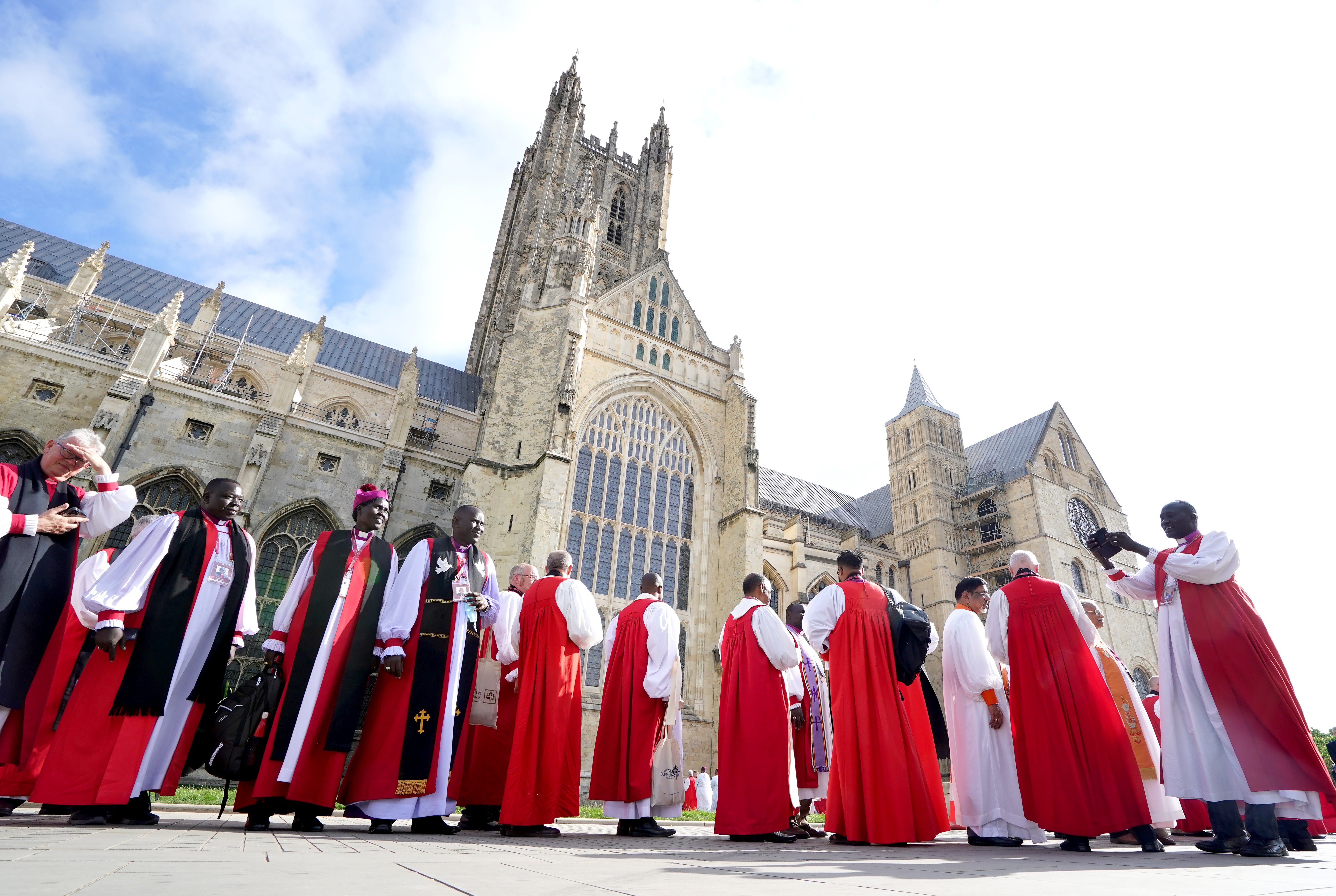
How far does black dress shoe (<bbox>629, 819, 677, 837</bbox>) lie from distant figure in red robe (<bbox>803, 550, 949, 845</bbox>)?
1150 mm

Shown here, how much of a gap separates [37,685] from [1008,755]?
622 cm

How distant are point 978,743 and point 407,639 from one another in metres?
4.14

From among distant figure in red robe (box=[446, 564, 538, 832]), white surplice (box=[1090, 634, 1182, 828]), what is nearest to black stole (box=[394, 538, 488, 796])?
distant figure in red robe (box=[446, 564, 538, 832])

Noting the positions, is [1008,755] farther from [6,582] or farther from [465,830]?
[6,582]

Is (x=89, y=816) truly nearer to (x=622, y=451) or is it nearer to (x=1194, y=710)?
(x=1194, y=710)

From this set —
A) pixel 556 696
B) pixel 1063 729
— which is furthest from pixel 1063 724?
pixel 556 696

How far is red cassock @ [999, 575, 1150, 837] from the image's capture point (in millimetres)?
4020

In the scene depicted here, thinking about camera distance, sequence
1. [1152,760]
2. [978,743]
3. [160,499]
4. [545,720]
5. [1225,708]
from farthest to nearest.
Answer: [160,499]
[1152,760]
[978,743]
[545,720]
[1225,708]

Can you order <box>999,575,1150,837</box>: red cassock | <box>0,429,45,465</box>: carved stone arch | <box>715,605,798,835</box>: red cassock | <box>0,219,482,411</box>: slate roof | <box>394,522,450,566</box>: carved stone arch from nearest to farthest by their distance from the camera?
<box>999,575,1150,837</box>: red cassock, <box>715,605,798,835</box>: red cassock, <box>0,429,45,465</box>: carved stone arch, <box>394,522,450,566</box>: carved stone arch, <box>0,219,482,411</box>: slate roof

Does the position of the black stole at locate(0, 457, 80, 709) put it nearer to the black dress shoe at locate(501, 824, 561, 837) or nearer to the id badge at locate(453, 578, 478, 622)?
the id badge at locate(453, 578, 478, 622)

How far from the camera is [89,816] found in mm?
3486

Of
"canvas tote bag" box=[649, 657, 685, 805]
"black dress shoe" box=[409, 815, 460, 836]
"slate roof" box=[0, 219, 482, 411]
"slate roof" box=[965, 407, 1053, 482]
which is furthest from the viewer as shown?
"slate roof" box=[965, 407, 1053, 482]

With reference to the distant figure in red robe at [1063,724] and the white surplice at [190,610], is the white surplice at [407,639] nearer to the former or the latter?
the white surplice at [190,610]

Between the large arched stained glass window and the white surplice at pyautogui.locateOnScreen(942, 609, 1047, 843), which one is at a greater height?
the large arched stained glass window
